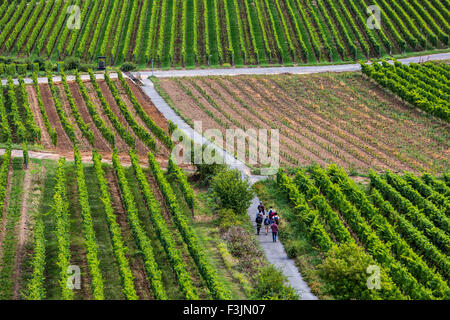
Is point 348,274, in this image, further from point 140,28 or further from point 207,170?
point 140,28

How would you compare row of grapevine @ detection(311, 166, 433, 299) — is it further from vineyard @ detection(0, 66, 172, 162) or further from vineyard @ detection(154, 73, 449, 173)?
vineyard @ detection(0, 66, 172, 162)

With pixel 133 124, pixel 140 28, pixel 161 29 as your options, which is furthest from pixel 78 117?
pixel 140 28

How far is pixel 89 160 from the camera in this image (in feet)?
142

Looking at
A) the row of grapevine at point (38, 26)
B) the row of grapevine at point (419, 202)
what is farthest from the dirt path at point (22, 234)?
the row of grapevine at point (38, 26)

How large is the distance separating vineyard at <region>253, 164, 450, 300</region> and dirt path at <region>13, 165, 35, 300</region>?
12.7 metres

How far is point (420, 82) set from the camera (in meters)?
57.5

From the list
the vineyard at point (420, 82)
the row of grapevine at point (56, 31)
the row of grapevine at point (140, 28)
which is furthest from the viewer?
the row of grapevine at point (56, 31)

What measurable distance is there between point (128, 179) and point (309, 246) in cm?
1314

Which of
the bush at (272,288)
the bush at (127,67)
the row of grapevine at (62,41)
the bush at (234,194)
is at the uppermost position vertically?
the row of grapevine at (62,41)

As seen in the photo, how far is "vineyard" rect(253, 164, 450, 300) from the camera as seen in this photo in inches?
1109

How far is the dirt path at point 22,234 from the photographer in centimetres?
2966

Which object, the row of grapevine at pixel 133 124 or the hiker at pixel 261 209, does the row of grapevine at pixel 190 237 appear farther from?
the hiker at pixel 261 209

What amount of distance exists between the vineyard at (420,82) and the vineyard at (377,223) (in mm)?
14539
